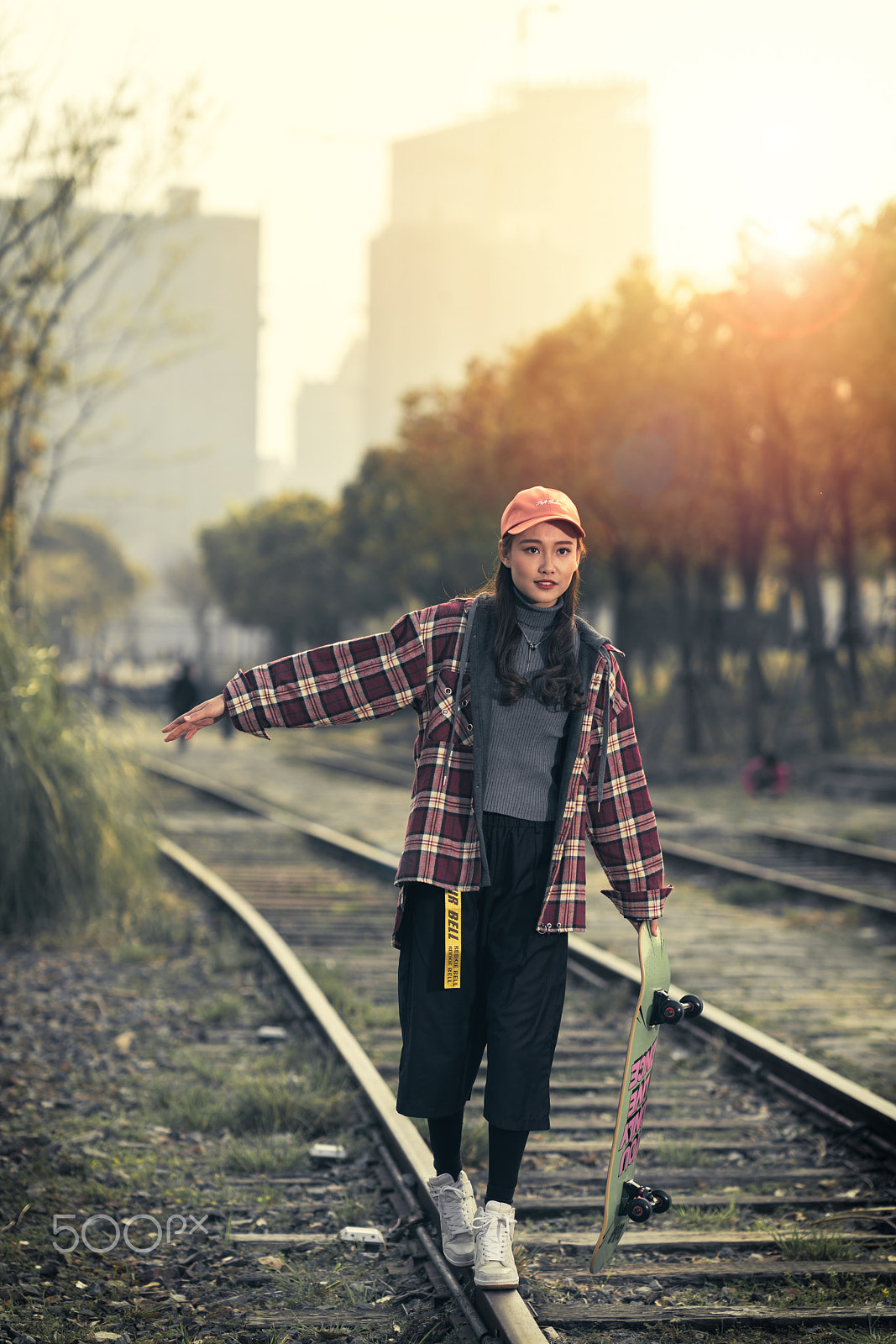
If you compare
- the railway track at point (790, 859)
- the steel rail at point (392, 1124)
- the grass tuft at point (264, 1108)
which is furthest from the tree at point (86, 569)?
the grass tuft at point (264, 1108)

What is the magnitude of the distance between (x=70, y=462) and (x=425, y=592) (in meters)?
26.5

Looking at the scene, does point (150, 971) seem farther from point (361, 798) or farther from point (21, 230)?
point (361, 798)

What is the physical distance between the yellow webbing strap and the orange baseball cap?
0.93 meters

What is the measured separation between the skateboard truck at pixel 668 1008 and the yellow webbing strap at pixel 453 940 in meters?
0.52

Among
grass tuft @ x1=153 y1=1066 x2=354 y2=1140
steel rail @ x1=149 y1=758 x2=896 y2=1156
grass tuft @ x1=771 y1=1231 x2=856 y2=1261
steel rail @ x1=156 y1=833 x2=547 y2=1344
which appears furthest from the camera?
grass tuft @ x1=153 y1=1066 x2=354 y2=1140

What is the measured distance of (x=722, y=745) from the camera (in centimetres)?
2509

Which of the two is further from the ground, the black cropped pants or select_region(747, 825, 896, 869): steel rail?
the black cropped pants

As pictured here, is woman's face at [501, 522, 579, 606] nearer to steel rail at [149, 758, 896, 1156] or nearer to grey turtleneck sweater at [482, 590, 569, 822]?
grey turtleneck sweater at [482, 590, 569, 822]

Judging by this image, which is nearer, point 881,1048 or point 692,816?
point 881,1048

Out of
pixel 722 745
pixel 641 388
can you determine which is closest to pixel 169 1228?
pixel 641 388

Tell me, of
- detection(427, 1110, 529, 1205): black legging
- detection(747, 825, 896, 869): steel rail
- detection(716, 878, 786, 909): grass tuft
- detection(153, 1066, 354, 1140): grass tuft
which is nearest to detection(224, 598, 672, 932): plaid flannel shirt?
detection(427, 1110, 529, 1205): black legging

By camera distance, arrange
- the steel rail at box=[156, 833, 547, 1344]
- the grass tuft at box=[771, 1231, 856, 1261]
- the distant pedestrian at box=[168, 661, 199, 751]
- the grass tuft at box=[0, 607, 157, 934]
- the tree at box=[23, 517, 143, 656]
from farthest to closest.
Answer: the tree at box=[23, 517, 143, 656], the distant pedestrian at box=[168, 661, 199, 751], the grass tuft at box=[0, 607, 157, 934], the grass tuft at box=[771, 1231, 856, 1261], the steel rail at box=[156, 833, 547, 1344]

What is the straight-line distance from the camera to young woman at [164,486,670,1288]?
339cm

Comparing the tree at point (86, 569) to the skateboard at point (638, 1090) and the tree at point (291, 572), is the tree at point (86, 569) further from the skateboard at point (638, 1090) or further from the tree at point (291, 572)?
the skateboard at point (638, 1090)
